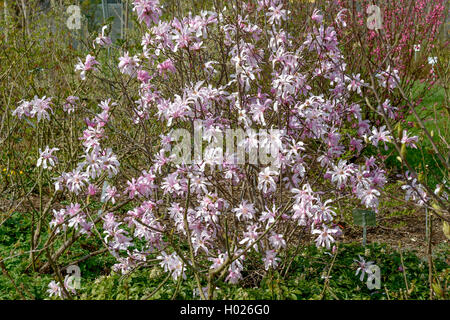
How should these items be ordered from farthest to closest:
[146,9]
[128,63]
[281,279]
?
1. [281,279]
2. [128,63]
3. [146,9]

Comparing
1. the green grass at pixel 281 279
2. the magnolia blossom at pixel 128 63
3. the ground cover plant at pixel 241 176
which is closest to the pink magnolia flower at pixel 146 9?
the ground cover plant at pixel 241 176

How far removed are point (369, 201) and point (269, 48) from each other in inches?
43.1

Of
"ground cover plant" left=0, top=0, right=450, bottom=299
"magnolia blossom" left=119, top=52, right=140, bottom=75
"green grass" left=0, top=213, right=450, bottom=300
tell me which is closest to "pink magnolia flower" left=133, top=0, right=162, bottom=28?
"ground cover plant" left=0, top=0, right=450, bottom=299

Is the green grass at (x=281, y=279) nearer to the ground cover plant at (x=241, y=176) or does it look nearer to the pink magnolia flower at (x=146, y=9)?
the ground cover plant at (x=241, y=176)

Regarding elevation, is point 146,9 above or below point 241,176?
above

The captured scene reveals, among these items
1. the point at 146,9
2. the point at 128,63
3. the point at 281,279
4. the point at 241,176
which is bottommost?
the point at 281,279

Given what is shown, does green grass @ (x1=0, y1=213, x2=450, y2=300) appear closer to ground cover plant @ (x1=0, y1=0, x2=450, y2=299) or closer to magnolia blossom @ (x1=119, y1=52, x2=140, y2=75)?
ground cover plant @ (x1=0, y1=0, x2=450, y2=299)

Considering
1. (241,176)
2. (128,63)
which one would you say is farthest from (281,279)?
(128,63)

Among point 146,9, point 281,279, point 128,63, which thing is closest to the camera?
point 146,9

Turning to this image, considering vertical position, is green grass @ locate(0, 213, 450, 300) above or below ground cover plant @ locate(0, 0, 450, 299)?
below

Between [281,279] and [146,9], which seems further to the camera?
[281,279]

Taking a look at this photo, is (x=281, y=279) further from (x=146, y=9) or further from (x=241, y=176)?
(x=146, y=9)
